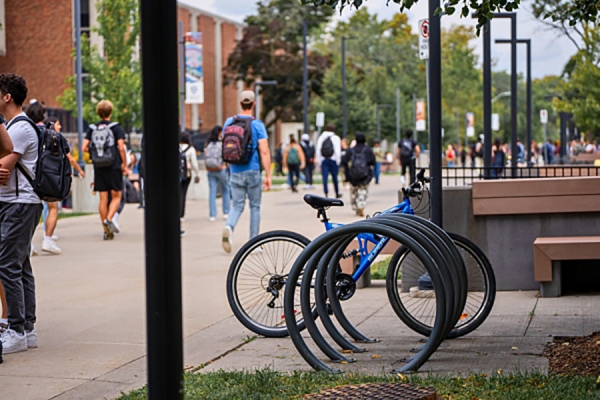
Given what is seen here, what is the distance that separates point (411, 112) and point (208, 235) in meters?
66.7

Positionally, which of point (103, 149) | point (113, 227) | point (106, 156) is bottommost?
point (113, 227)

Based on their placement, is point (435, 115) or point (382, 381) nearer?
point (382, 381)

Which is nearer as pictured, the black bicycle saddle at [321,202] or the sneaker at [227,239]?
the black bicycle saddle at [321,202]

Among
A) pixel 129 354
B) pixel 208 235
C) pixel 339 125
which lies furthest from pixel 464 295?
pixel 339 125

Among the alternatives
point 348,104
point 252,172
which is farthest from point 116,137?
point 348,104

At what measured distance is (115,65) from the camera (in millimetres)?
46156

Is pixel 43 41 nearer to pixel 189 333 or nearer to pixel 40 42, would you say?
pixel 40 42

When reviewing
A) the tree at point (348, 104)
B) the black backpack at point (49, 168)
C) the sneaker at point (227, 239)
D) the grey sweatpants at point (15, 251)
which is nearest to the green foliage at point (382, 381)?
the grey sweatpants at point (15, 251)

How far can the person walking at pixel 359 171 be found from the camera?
774 inches

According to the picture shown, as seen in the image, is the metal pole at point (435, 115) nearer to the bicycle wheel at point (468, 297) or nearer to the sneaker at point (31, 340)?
the bicycle wheel at point (468, 297)

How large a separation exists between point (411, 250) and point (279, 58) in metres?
66.5

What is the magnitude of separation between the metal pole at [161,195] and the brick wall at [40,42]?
5356 cm

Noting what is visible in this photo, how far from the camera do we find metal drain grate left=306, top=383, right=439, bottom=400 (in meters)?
4.63

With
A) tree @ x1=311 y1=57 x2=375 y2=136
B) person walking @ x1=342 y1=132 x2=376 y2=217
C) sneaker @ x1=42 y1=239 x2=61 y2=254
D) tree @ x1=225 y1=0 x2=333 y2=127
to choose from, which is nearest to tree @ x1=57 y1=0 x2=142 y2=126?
tree @ x1=311 y1=57 x2=375 y2=136
